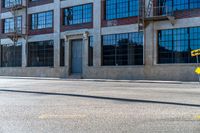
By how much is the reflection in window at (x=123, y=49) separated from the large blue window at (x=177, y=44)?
7.99ft

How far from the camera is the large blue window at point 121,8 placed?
40062 mm

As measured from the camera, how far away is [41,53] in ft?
164

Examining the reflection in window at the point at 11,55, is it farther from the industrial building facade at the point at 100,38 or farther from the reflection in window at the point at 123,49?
the reflection in window at the point at 123,49

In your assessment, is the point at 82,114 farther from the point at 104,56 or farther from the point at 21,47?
the point at 21,47

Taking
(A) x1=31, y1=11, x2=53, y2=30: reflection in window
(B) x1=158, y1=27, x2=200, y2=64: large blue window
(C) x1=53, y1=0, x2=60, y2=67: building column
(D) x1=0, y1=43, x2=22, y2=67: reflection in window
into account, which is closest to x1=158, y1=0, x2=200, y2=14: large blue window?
(B) x1=158, y1=27, x2=200, y2=64: large blue window

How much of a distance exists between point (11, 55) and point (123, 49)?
20.6 metres

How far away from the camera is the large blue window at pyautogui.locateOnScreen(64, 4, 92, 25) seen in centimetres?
4453

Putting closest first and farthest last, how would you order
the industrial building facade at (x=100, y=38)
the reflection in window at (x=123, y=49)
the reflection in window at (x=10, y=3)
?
the industrial building facade at (x=100, y=38)
the reflection in window at (x=123, y=49)
the reflection in window at (x=10, y=3)

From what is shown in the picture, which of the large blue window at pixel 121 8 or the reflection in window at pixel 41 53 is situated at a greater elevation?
the large blue window at pixel 121 8

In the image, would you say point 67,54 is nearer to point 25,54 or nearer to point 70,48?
point 70,48

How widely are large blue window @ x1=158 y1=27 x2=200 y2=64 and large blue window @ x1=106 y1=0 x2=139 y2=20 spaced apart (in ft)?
13.9

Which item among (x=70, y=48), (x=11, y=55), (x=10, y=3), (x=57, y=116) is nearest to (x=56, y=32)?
(x=70, y=48)

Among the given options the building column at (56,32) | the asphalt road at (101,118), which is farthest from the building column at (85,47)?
the asphalt road at (101,118)

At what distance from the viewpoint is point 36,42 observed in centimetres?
5072
